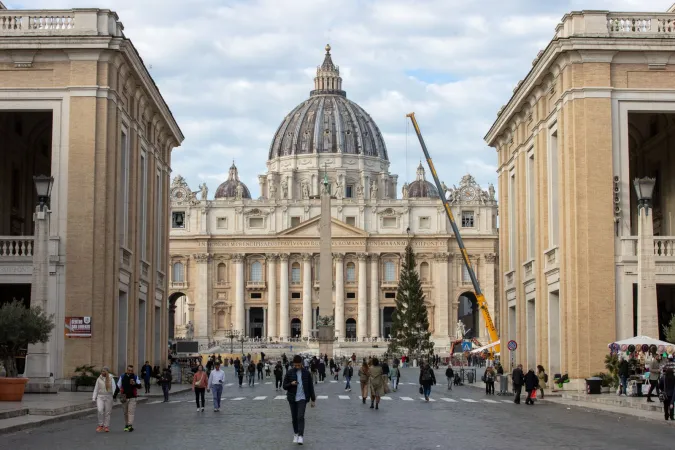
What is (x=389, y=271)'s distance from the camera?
486ft

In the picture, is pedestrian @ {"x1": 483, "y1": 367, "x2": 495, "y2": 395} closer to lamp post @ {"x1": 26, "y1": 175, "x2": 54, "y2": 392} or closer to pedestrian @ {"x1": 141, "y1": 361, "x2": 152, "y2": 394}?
pedestrian @ {"x1": 141, "y1": 361, "x2": 152, "y2": 394}

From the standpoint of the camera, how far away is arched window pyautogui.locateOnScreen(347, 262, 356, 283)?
148200mm

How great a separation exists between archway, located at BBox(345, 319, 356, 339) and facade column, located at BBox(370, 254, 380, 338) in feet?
11.6

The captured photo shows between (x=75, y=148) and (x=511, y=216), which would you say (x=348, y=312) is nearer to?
(x=511, y=216)

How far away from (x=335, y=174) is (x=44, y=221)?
145 meters

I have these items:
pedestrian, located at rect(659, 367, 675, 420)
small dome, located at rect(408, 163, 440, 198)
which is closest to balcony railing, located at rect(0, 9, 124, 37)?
pedestrian, located at rect(659, 367, 675, 420)

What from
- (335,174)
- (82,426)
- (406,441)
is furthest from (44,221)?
(335,174)

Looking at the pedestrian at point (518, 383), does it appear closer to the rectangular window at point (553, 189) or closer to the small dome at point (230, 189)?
the rectangular window at point (553, 189)

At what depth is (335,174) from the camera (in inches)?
6954

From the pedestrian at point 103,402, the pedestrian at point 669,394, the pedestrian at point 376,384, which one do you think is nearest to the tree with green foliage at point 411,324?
the pedestrian at point 376,384

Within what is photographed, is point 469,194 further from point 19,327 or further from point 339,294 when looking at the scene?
point 19,327

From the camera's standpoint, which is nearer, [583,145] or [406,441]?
[406,441]

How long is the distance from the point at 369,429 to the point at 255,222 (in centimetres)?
12395

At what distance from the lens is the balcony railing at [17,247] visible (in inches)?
1558
